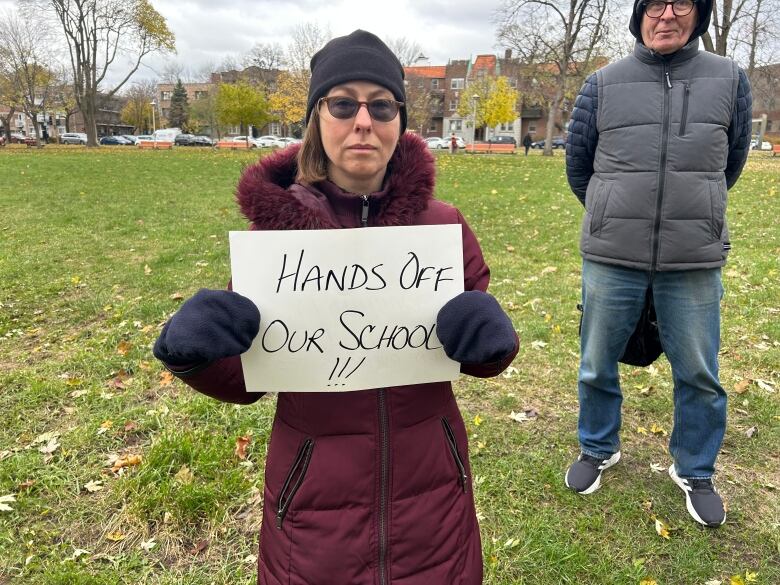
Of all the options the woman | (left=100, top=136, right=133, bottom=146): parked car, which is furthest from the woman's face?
(left=100, top=136, right=133, bottom=146): parked car

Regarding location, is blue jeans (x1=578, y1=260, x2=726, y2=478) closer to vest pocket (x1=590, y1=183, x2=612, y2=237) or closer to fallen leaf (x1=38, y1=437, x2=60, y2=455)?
vest pocket (x1=590, y1=183, x2=612, y2=237)

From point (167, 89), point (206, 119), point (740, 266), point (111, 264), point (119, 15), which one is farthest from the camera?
point (167, 89)

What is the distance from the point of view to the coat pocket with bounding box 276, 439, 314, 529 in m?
1.45

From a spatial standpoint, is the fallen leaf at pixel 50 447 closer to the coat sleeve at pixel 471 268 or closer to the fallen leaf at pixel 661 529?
the coat sleeve at pixel 471 268

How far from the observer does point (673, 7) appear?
7.07 ft

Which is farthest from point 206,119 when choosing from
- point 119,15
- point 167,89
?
point 167,89

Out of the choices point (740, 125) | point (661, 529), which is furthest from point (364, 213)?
point (661, 529)

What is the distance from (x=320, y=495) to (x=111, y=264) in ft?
21.3

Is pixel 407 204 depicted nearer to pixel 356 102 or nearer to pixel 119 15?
pixel 356 102

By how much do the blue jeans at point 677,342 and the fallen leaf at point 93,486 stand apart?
2588 mm

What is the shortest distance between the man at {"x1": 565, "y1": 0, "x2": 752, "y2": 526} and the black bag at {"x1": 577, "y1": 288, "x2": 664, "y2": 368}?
67 mm

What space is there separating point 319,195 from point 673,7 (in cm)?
173

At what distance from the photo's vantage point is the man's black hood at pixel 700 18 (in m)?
2.18

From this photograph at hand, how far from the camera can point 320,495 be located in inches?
56.6
